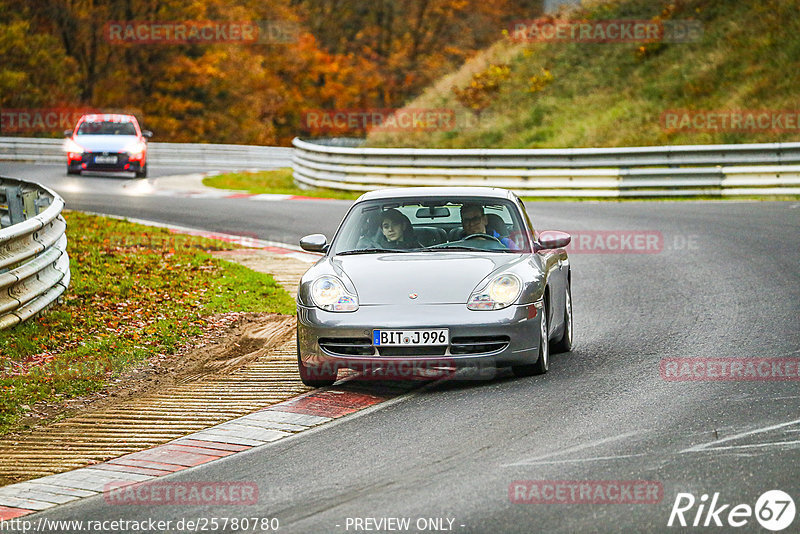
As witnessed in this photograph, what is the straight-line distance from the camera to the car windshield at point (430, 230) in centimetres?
914

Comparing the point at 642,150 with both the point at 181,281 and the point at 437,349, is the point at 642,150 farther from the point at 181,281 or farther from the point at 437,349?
the point at 437,349

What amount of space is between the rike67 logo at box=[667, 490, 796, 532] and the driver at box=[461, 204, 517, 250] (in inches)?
162

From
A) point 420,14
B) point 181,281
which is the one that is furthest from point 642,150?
point 420,14

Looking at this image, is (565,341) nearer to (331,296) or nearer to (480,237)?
(480,237)

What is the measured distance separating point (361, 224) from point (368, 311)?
4.45 ft

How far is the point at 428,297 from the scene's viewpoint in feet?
27.0

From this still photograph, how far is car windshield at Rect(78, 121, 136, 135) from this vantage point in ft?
109

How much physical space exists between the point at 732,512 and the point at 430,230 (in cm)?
456

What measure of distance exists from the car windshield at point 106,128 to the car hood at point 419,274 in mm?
25905

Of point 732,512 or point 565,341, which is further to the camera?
point 565,341

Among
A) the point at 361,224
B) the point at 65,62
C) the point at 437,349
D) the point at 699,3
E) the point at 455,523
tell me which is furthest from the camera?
the point at 65,62

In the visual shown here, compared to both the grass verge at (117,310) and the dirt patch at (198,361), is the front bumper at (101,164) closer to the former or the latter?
the grass verge at (117,310)

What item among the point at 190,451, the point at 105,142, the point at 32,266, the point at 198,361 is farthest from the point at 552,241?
the point at 105,142

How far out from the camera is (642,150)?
24.2 m
